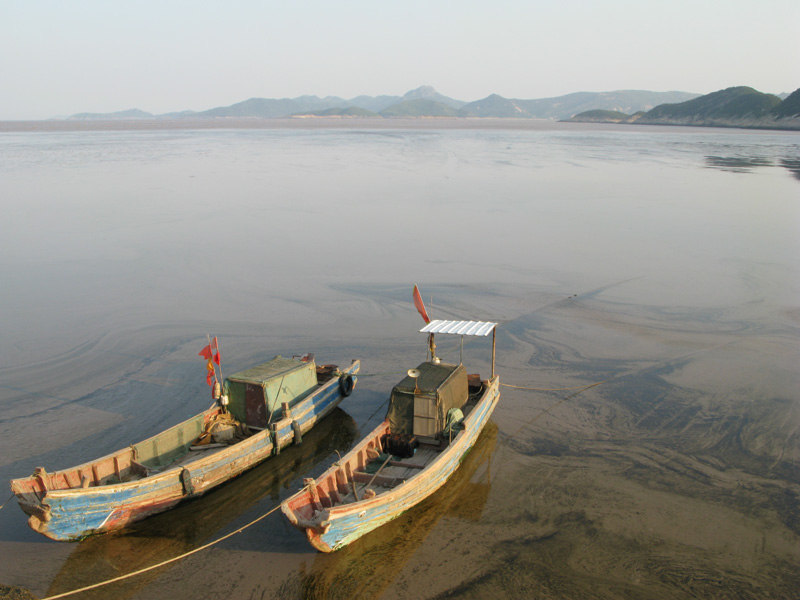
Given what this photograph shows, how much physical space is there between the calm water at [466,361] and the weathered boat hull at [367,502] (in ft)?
1.48

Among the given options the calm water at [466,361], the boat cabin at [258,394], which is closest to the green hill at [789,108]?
the calm water at [466,361]

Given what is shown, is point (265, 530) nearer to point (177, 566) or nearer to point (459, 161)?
point (177, 566)

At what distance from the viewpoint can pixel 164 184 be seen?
45781 millimetres

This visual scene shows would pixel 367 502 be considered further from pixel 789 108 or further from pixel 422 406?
pixel 789 108

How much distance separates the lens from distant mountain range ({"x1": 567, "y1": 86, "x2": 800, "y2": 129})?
130 meters

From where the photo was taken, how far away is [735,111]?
151375 mm

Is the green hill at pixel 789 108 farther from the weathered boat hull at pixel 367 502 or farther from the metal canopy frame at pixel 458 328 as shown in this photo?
the weathered boat hull at pixel 367 502

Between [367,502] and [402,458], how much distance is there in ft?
8.67

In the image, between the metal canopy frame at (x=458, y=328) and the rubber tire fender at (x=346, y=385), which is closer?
the metal canopy frame at (x=458, y=328)

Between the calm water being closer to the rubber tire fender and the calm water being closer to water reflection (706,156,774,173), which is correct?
the rubber tire fender

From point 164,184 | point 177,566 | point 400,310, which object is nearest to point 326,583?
point 177,566

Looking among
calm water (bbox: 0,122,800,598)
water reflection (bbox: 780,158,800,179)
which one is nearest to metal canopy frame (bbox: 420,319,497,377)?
calm water (bbox: 0,122,800,598)

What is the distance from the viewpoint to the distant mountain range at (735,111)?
13025cm

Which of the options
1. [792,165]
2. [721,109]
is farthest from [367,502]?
[721,109]
